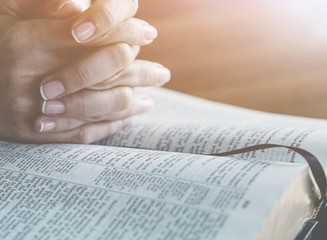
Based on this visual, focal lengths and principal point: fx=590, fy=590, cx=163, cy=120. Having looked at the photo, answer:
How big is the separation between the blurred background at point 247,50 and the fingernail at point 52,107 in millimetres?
363

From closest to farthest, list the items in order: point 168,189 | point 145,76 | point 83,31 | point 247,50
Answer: point 168,189 < point 83,31 < point 145,76 < point 247,50

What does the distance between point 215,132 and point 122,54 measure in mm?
131

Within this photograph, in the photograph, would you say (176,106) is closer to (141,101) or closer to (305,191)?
(141,101)

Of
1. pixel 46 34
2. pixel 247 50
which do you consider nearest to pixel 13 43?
pixel 46 34

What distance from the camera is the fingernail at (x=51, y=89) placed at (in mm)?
622

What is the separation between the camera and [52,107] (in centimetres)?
64

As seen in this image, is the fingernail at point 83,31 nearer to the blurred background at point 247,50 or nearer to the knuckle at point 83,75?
the knuckle at point 83,75

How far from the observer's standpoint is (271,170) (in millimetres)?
481

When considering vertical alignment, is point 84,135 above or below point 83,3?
below

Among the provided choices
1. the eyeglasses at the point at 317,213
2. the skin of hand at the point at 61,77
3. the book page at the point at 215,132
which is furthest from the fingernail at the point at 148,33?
the eyeglasses at the point at 317,213

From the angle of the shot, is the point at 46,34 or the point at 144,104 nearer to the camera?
the point at 46,34

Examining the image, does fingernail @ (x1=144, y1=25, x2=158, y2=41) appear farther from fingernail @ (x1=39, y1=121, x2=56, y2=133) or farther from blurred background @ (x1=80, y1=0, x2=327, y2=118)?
blurred background @ (x1=80, y1=0, x2=327, y2=118)

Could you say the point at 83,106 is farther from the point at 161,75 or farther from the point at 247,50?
the point at 247,50

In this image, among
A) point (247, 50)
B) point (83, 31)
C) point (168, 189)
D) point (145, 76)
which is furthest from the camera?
point (247, 50)
